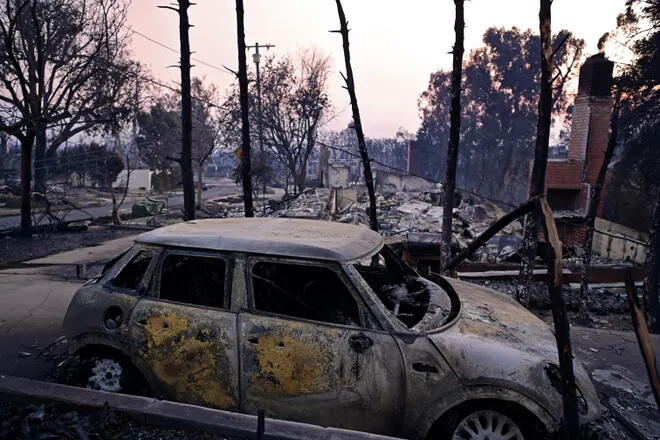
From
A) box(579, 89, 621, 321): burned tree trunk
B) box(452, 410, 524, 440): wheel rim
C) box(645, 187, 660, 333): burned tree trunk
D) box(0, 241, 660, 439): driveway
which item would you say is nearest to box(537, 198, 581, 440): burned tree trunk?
box(452, 410, 524, 440): wheel rim

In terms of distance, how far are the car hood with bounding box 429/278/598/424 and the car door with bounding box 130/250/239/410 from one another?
1.54 meters

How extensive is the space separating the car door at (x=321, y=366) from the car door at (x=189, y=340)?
0.14 meters

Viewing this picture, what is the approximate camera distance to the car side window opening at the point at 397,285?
355cm

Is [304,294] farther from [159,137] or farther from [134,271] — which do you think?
[159,137]

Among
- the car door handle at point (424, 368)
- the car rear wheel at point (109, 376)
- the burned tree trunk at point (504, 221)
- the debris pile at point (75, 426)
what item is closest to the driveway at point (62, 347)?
the car rear wheel at point (109, 376)

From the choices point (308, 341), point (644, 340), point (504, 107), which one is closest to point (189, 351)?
point (308, 341)

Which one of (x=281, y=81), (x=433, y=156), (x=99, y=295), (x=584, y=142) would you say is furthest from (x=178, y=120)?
(x=99, y=295)

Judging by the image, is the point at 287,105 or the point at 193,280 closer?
the point at 193,280

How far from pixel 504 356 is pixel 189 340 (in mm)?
2300

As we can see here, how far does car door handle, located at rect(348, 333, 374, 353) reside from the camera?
282 cm

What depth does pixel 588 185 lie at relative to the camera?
1270 cm

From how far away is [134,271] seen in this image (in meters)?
3.70

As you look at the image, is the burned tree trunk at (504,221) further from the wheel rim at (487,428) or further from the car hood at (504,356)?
the wheel rim at (487,428)

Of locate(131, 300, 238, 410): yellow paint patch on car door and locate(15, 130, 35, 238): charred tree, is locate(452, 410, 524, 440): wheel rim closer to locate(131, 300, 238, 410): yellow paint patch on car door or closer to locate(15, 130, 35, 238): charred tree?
locate(131, 300, 238, 410): yellow paint patch on car door
